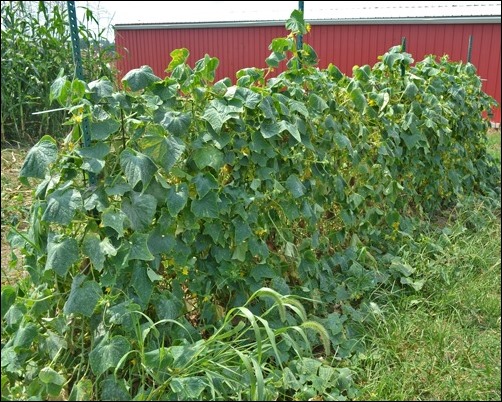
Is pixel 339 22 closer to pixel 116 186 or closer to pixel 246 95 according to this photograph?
pixel 246 95

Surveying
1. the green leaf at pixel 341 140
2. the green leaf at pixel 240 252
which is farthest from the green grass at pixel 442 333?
the green leaf at pixel 341 140

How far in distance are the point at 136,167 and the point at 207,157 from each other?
0.32 meters

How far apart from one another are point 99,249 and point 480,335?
1739 mm

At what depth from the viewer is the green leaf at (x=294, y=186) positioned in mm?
2730

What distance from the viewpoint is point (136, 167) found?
6.98 ft

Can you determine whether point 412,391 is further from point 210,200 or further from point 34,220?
point 34,220

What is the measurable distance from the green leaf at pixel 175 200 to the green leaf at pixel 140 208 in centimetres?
7

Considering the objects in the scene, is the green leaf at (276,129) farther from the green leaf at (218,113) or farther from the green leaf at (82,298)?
the green leaf at (82,298)

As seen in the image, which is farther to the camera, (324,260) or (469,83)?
(469,83)

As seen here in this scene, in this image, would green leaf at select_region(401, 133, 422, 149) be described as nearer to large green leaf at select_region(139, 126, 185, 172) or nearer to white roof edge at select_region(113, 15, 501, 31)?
large green leaf at select_region(139, 126, 185, 172)

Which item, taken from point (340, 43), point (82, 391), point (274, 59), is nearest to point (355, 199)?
point (274, 59)

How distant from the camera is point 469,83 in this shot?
5.30 metres

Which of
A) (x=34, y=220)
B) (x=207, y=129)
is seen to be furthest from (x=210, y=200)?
(x=34, y=220)

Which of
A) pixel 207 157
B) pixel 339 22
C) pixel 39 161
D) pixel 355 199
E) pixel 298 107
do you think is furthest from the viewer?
pixel 339 22
